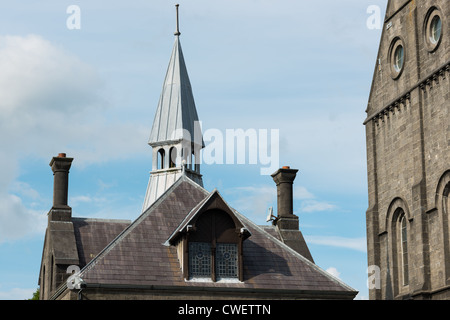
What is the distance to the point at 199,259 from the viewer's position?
3578 cm

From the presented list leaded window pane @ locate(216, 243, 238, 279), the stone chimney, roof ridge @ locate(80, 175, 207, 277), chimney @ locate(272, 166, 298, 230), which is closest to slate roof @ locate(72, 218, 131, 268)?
roof ridge @ locate(80, 175, 207, 277)

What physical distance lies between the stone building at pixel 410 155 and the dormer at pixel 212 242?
7.65 metres

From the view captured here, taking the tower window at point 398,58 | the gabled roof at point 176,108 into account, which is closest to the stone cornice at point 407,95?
the tower window at point 398,58

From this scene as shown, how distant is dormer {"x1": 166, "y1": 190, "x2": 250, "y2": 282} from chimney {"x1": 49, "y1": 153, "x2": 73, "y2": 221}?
897 cm

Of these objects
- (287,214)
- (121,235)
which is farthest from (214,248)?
(287,214)

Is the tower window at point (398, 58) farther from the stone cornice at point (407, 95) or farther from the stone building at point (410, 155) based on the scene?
the stone cornice at point (407, 95)

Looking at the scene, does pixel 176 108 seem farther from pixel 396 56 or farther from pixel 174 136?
pixel 396 56

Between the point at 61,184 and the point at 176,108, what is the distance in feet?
38.7

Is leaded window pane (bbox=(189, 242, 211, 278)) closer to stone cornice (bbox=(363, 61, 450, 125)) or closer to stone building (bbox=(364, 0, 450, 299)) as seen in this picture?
stone building (bbox=(364, 0, 450, 299))

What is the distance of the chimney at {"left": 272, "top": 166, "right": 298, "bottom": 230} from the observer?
45.8m

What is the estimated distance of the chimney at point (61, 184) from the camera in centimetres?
4359

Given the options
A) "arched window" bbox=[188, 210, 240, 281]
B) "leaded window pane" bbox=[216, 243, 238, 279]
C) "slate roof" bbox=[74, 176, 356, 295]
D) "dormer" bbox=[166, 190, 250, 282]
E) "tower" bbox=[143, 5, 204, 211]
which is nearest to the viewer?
Answer: "slate roof" bbox=[74, 176, 356, 295]
